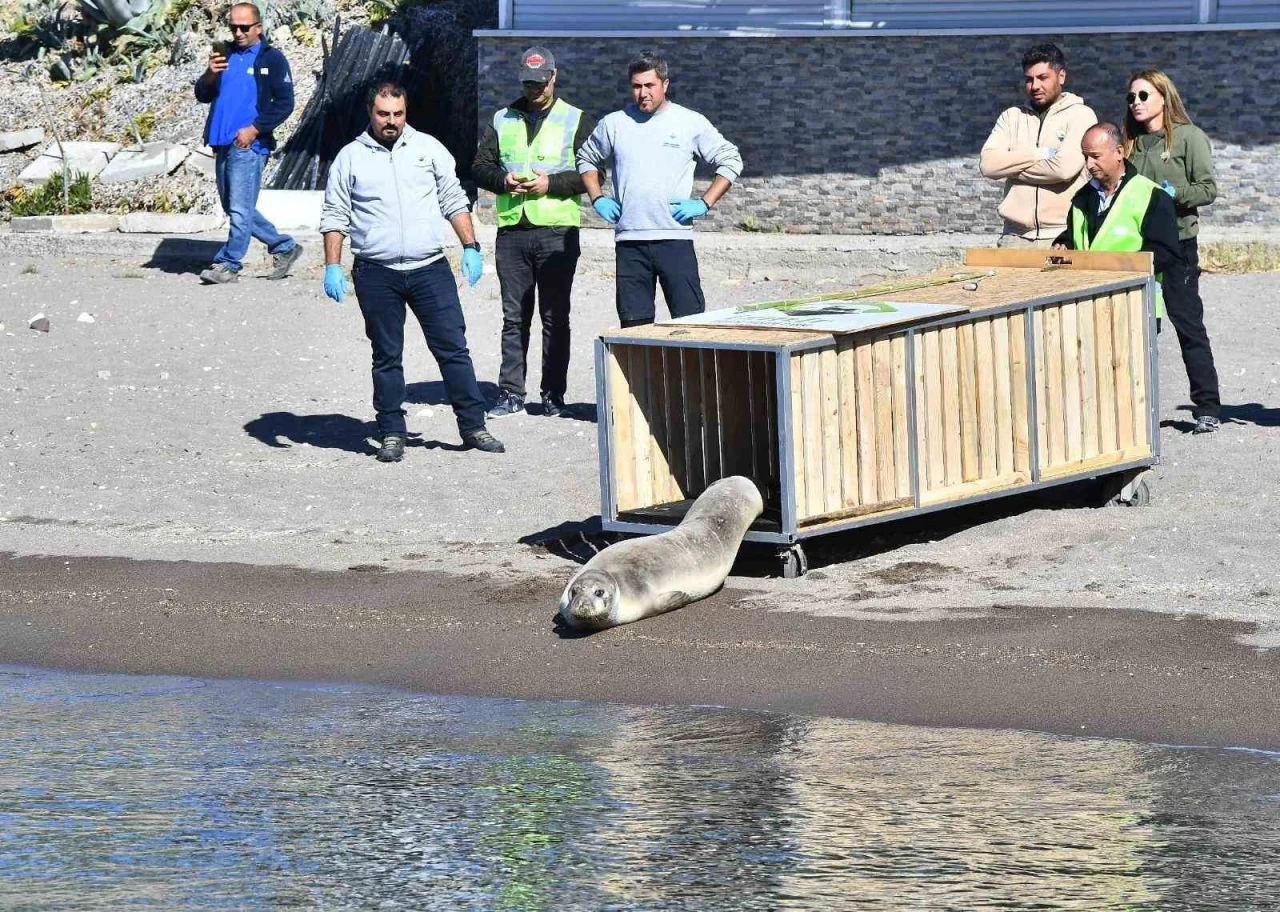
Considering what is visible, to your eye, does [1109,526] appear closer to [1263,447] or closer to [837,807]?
[1263,447]

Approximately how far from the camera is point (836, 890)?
5.09 m

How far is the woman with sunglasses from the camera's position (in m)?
10.1

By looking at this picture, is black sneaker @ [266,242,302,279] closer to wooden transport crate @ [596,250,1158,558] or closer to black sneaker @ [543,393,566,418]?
black sneaker @ [543,393,566,418]

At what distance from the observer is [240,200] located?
15.9 m

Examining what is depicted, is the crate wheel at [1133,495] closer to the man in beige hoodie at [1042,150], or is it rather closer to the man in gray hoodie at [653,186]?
the man in beige hoodie at [1042,150]

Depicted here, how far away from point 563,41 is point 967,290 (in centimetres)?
982

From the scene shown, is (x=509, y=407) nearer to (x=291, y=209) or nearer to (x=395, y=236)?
(x=395, y=236)

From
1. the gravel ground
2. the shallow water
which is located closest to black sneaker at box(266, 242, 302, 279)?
the gravel ground

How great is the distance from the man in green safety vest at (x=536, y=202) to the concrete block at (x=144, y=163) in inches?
391

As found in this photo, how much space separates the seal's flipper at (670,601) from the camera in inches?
316

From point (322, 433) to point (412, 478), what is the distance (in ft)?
4.88

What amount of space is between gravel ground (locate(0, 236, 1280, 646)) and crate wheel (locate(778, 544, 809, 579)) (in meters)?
0.08

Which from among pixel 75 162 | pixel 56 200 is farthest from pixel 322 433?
pixel 75 162

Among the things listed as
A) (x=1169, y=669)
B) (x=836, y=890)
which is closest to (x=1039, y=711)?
(x=1169, y=669)
